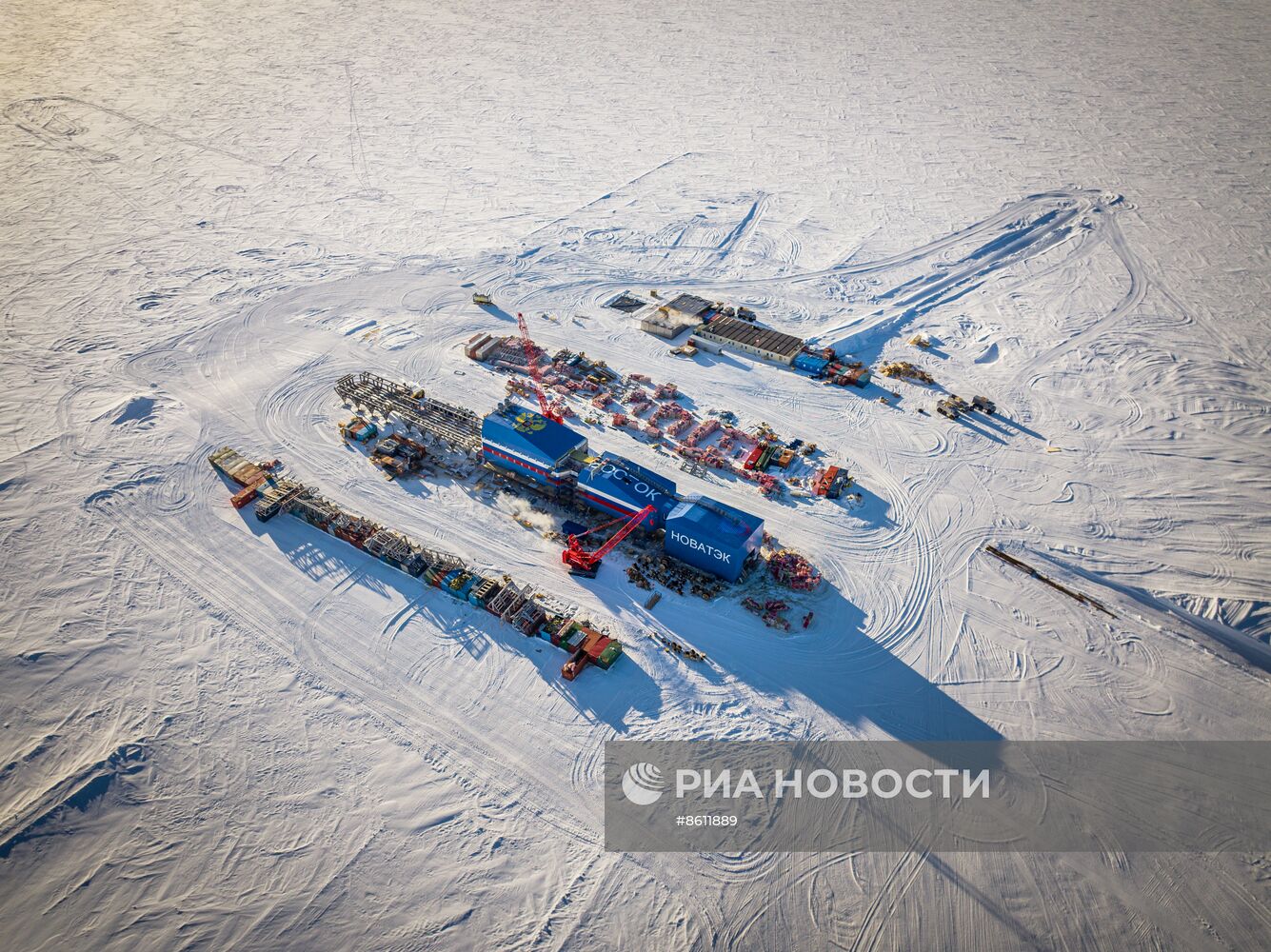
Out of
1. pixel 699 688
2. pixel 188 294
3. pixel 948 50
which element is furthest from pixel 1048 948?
pixel 948 50

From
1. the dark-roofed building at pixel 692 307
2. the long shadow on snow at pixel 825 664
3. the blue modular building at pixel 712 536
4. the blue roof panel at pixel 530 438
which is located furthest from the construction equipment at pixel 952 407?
the blue roof panel at pixel 530 438

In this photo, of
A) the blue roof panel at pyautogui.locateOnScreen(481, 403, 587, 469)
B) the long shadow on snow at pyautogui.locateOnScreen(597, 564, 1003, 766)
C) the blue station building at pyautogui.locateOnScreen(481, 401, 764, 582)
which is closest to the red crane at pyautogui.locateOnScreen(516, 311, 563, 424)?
the blue station building at pyautogui.locateOnScreen(481, 401, 764, 582)

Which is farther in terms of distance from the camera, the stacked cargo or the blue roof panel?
the blue roof panel

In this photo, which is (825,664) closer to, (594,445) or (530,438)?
(530,438)

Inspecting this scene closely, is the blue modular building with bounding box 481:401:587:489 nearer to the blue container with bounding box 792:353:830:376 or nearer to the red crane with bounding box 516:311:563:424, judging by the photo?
the red crane with bounding box 516:311:563:424

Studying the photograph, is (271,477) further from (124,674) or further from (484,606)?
(484,606)
